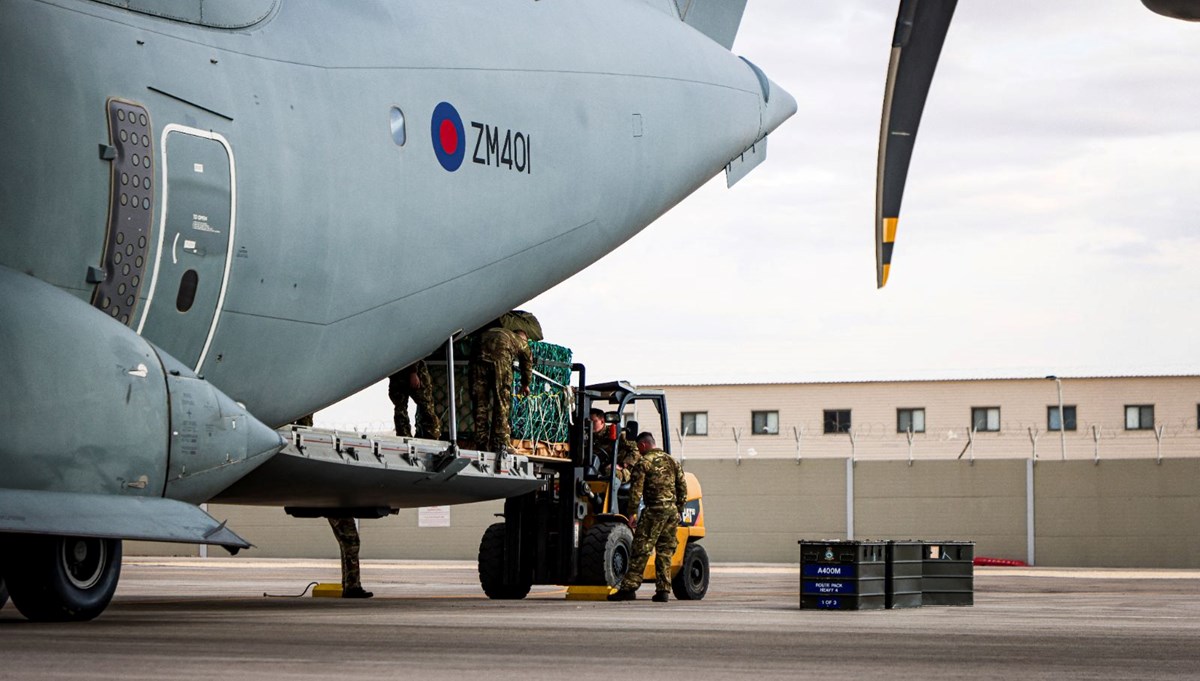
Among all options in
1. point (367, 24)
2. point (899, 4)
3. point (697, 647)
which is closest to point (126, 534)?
point (697, 647)

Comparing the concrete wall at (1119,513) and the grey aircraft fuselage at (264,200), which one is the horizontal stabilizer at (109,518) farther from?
the concrete wall at (1119,513)

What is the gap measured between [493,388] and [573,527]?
2.85 m

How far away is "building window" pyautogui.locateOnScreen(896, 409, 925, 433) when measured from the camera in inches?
2223

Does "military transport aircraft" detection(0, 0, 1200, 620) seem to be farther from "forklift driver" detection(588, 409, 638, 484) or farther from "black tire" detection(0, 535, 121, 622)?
"forklift driver" detection(588, 409, 638, 484)

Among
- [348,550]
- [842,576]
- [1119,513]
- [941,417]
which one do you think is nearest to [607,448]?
[348,550]

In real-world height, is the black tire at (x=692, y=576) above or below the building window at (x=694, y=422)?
below

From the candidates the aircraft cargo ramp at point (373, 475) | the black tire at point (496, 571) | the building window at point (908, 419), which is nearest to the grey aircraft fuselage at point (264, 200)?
the aircraft cargo ramp at point (373, 475)

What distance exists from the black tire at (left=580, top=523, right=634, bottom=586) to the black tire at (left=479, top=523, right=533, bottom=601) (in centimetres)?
86

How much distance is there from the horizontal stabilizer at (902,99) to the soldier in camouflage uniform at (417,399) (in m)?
4.98

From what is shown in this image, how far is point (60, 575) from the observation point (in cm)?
1045

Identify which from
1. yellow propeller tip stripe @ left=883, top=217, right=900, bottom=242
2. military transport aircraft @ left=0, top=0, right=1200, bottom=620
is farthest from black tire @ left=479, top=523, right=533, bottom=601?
yellow propeller tip stripe @ left=883, top=217, right=900, bottom=242

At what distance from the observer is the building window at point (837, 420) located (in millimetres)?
56625

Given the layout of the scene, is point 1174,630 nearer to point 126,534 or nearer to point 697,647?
point 697,647

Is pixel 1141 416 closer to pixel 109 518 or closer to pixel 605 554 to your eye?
pixel 605 554
